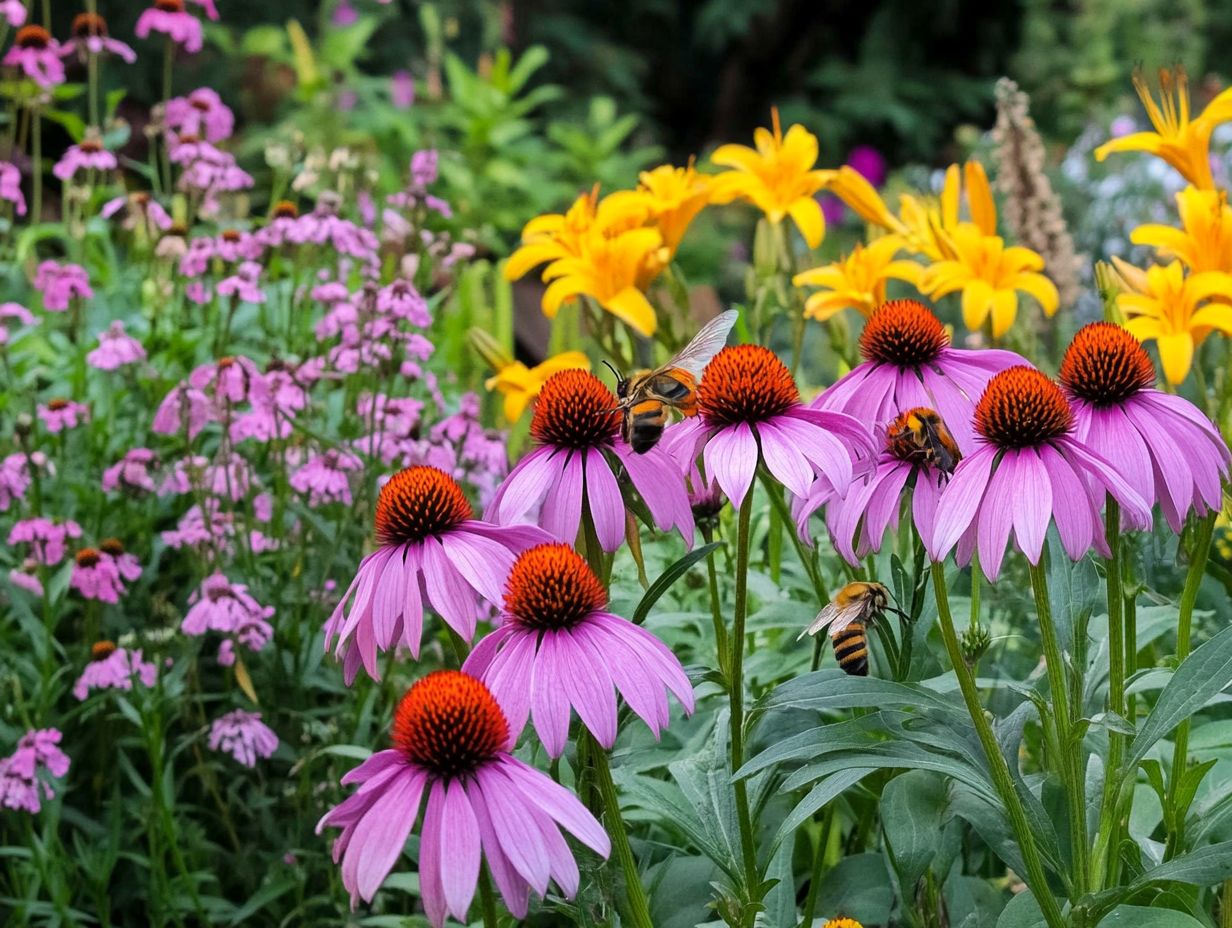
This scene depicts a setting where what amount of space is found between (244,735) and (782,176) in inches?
37.5

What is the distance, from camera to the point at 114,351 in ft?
6.39

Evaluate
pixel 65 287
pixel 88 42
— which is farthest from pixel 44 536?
pixel 88 42

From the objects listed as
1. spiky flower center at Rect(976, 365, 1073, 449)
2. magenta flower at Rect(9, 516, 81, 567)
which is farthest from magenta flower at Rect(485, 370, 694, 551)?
magenta flower at Rect(9, 516, 81, 567)

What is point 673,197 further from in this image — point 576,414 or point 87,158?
point 87,158

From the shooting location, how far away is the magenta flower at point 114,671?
1.66 m

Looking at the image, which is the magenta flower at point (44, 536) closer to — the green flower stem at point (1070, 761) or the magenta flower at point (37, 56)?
the magenta flower at point (37, 56)

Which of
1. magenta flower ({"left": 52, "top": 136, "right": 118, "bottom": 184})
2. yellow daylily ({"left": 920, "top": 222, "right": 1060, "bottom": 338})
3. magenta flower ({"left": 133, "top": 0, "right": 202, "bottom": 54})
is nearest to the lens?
yellow daylily ({"left": 920, "top": 222, "right": 1060, "bottom": 338})

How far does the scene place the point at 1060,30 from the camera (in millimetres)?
6949

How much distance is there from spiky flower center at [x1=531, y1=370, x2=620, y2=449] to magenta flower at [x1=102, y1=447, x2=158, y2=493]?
3.36 feet

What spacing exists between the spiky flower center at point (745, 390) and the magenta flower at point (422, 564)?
15 cm

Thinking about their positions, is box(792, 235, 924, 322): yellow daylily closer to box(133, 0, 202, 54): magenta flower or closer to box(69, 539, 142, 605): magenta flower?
box(69, 539, 142, 605): magenta flower

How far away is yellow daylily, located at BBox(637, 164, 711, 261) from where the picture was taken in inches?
63.8

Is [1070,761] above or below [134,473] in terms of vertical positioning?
below

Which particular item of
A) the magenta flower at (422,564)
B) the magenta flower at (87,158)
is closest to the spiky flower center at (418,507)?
the magenta flower at (422,564)
